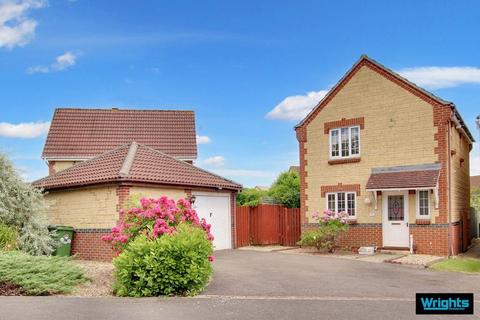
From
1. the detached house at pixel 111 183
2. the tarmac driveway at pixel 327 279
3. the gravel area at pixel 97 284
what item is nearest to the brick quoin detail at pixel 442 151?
the tarmac driveway at pixel 327 279

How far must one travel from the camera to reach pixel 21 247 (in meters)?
16.4

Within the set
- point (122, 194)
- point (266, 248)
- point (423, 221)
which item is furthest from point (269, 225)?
point (122, 194)

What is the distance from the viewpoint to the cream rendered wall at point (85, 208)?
1850cm

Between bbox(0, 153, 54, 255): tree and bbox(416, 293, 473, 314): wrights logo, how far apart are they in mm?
11900

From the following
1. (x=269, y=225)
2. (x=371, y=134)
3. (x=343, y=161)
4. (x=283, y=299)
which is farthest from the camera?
(x=269, y=225)

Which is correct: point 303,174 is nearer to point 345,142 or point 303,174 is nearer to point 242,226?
point 345,142

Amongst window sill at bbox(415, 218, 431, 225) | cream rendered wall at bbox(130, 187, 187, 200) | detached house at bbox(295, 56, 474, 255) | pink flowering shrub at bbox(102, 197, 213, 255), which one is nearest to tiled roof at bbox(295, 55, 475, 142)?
detached house at bbox(295, 56, 474, 255)

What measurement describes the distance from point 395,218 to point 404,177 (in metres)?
1.78

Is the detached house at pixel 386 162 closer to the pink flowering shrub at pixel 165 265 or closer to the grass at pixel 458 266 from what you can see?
the grass at pixel 458 266

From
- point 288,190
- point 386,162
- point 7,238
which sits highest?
point 386,162

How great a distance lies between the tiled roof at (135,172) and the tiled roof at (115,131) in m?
8.41

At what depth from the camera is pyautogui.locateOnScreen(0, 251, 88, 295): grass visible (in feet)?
37.5

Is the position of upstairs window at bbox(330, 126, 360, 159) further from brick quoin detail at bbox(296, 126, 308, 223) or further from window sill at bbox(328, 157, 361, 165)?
brick quoin detail at bbox(296, 126, 308, 223)

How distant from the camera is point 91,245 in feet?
61.5
